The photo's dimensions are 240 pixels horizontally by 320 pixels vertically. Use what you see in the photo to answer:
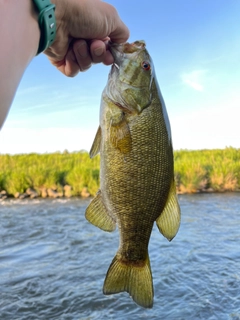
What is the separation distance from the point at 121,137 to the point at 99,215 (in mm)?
427

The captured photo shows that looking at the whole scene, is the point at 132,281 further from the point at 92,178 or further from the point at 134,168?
the point at 92,178

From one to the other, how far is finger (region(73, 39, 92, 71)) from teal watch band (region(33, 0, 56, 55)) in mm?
558

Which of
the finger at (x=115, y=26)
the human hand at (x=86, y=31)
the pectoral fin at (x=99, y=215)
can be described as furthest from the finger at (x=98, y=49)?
the pectoral fin at (x=99, y=215)

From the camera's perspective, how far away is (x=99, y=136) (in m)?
2.10

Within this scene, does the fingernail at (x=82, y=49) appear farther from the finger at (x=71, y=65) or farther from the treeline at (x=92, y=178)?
the treeline at (x=92, y=178)

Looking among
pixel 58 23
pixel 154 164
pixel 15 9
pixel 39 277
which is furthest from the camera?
pixel 39 277

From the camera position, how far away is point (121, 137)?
1.99 meters

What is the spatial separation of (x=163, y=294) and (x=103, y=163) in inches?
172

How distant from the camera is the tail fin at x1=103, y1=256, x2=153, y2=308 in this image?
7.02ft

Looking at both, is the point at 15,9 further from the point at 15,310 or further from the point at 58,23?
the point at 15,310

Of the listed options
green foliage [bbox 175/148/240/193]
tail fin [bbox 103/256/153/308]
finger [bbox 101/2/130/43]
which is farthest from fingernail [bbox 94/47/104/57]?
green foliage [bbox 175/148/240/193]

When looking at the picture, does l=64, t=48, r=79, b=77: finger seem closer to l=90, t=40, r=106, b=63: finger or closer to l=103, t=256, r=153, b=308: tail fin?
l=90, t=40, r=106, b=63: finger

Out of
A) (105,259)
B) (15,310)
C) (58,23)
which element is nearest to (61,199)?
(105,259)

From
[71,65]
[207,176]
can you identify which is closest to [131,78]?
[71,65]
